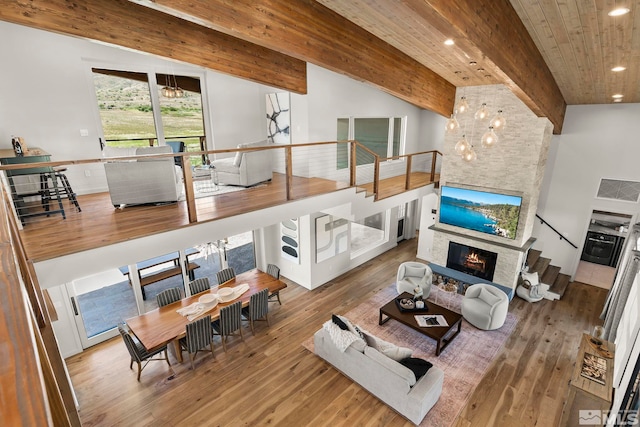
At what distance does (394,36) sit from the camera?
4.52m

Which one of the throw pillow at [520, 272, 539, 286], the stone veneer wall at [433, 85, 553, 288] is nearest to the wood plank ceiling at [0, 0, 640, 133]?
the stone veneer wall at [433, 85, 553, 288]

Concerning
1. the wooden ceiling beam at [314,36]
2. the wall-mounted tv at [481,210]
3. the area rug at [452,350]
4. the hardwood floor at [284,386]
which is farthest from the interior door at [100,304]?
the wall-mounted tv at [481,210]

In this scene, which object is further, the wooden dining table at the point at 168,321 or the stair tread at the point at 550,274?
the stair tread at the point at 550,274

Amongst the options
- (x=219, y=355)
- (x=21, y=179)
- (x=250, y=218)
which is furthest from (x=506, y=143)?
(x=21, y=179)

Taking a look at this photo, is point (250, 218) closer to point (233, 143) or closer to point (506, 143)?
point (233, 143)

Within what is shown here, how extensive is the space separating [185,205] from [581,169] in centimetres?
905

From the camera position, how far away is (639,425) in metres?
2.02

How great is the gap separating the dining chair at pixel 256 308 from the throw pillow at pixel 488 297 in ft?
15.2

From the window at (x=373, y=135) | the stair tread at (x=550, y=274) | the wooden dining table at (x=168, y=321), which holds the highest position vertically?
the window at (x=373, y=135)

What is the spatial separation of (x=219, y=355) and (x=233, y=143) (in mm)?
5233

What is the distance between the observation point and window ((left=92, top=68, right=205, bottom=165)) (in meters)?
6.82

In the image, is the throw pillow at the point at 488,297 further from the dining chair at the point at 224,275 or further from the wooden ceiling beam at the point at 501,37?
the dining chair at the point at 224,275

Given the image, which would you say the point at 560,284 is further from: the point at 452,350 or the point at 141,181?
the point at 141,181

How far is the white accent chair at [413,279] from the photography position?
774cm
